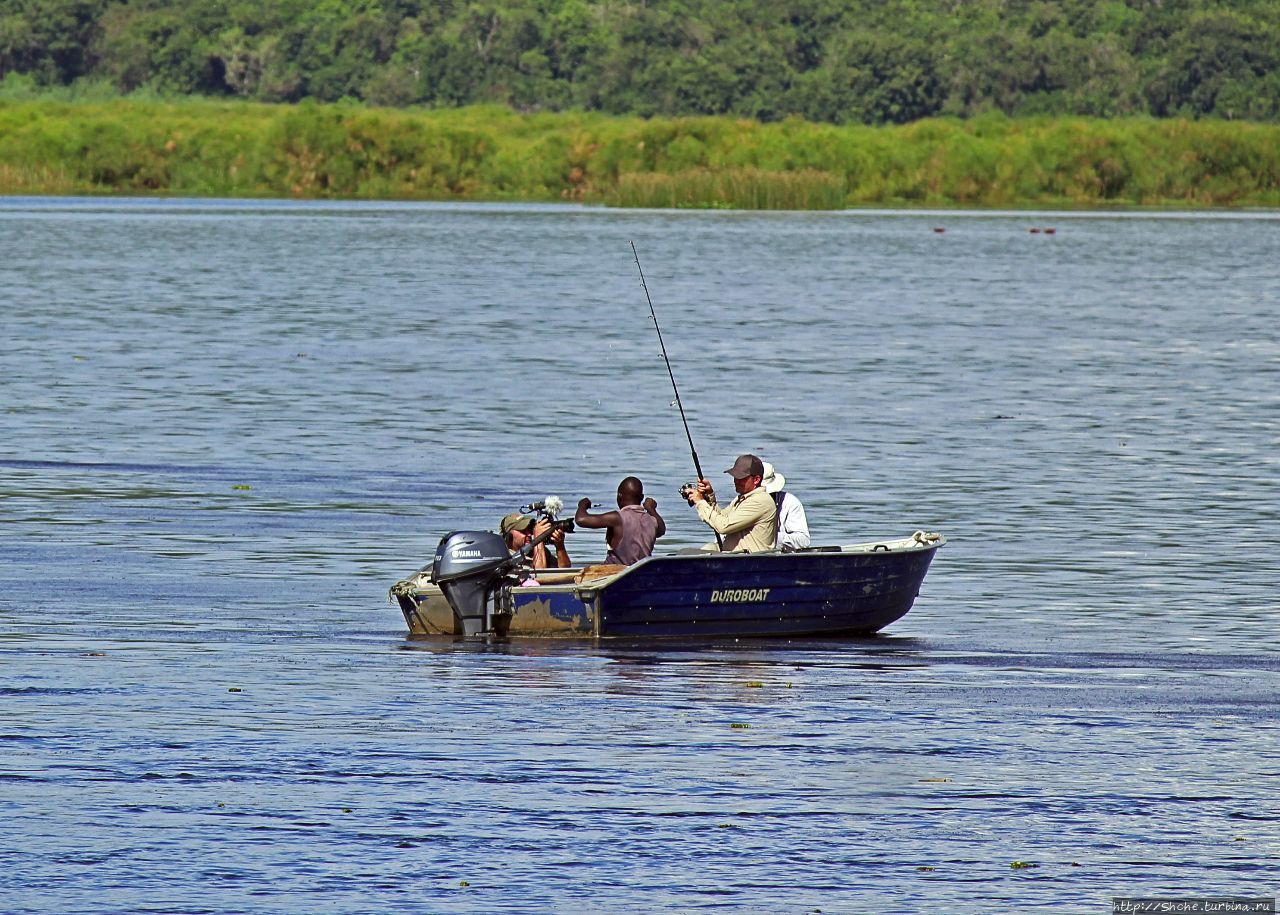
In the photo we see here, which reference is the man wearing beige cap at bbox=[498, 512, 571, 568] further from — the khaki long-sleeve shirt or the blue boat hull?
the khaki long-sleeve shirt

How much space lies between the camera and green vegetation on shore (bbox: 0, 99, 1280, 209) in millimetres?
102188

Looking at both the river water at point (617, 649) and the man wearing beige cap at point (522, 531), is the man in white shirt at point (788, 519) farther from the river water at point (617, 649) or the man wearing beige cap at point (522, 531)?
the man wearing beige cap at point (522, 531)

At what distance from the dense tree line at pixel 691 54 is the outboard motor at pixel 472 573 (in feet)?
392

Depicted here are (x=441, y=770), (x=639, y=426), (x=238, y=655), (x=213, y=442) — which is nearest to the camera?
(x=441, y=770)

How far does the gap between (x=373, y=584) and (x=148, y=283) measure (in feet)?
139

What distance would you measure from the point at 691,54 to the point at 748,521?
428 ft

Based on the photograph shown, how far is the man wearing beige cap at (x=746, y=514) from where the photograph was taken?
56.5 feet

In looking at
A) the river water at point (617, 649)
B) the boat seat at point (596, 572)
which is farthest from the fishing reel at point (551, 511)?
the river water at point (617, 649)

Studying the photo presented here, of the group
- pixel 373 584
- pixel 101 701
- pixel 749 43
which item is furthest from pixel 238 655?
pixel 749 43

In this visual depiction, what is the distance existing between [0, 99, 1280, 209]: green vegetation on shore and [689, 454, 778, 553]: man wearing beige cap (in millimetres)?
81511

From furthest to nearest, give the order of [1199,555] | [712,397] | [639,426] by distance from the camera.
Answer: [712,397]
[639,426]
[1199,555]

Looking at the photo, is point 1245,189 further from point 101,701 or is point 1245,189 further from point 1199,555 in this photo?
point 101,701

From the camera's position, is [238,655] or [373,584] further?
[373,584]

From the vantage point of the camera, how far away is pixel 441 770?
538 inches
